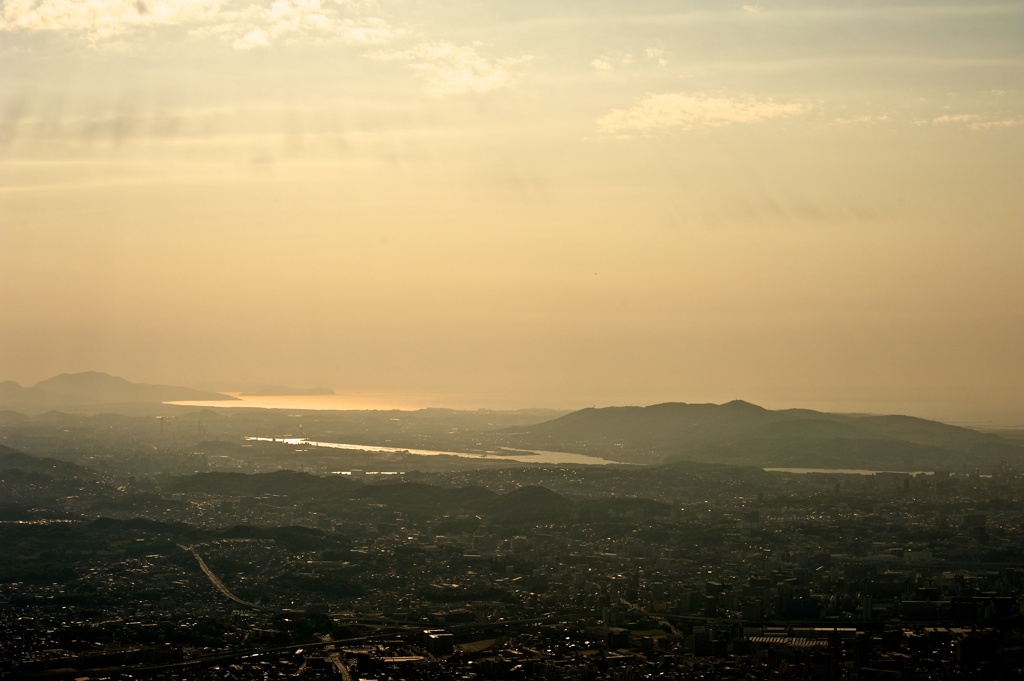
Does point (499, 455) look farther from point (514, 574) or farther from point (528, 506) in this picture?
point (514, 574)

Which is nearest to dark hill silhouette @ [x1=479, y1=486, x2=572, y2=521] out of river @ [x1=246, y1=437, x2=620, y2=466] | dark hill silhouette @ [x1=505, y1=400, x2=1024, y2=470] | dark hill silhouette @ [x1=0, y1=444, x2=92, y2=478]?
river @ [x1=246, y1=437, x2=620, y2=466]

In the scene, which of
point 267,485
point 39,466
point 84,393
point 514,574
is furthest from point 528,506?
point 84,393

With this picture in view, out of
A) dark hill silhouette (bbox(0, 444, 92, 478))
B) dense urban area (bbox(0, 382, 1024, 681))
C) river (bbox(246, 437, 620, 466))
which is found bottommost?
dense urban area (bbox(0, 382, 1024, 681))

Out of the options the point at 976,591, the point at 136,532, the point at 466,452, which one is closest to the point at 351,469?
the point at 466,452

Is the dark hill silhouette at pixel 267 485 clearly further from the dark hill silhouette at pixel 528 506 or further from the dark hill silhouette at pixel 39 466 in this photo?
the dark hill silhouette at pixel 528 506

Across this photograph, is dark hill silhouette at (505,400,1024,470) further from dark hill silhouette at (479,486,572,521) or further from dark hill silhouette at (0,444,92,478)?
dark hill silhouette at (0,444,92,478)
